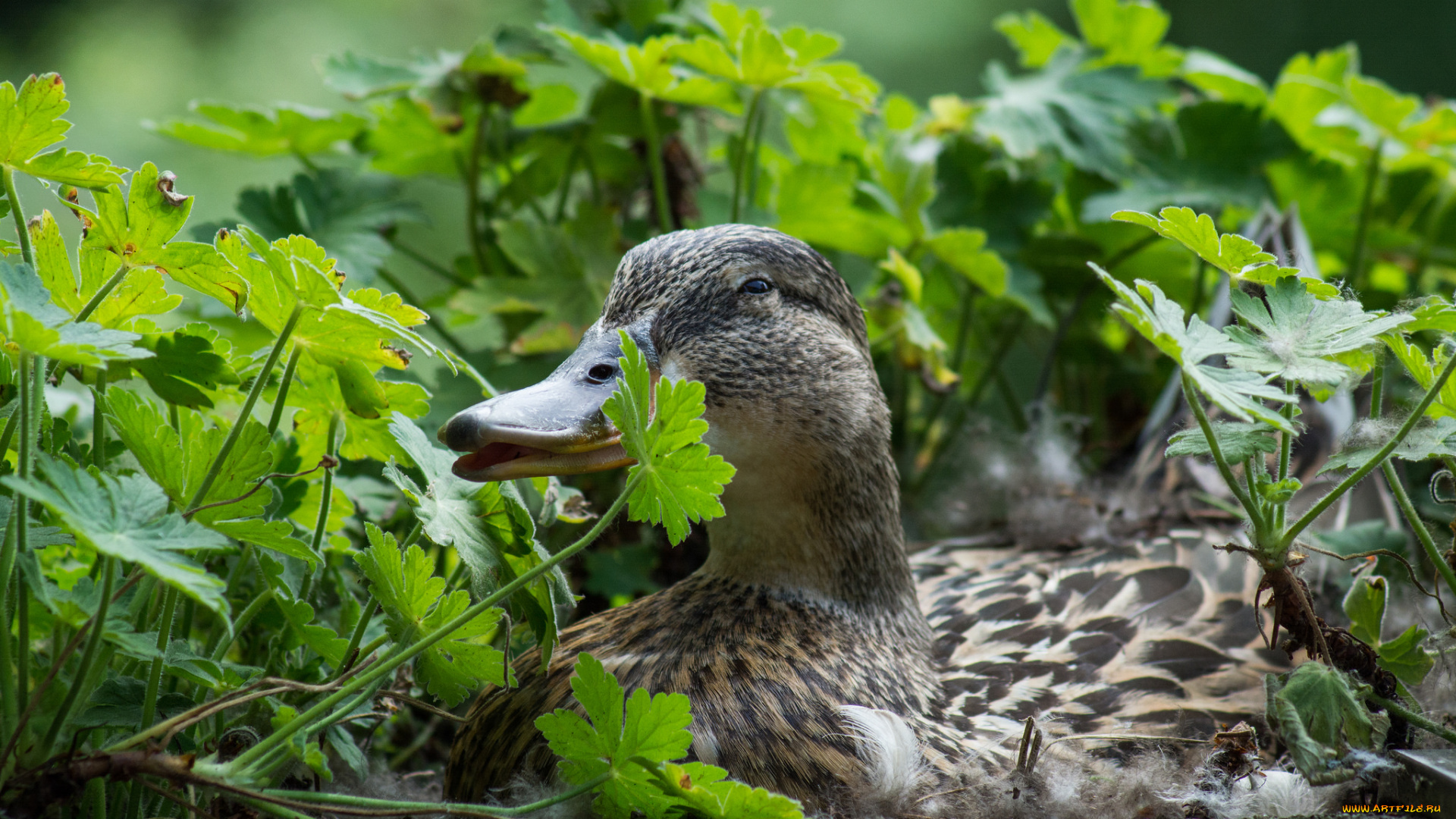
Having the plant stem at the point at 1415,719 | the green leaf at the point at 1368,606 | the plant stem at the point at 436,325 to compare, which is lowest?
the plant stem at the point at 436,325

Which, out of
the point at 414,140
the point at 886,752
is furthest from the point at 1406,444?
the point at 414,140

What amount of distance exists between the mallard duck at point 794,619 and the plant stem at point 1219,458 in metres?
0.30

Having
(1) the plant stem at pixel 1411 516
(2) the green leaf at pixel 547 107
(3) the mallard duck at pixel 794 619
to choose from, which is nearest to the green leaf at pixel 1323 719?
(1) the plant stem at pixel 1411 516

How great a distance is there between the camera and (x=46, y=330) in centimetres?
55

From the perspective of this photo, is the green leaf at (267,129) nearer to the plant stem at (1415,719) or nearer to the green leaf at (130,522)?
the green leaf at (130,522)

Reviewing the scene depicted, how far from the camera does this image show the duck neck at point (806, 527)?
105cm

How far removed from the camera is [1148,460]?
5.26ft

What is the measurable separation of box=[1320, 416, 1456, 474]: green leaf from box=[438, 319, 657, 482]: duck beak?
1.63 ft

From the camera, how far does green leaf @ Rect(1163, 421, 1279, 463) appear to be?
0.72m

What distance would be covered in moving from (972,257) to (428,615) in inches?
37.4

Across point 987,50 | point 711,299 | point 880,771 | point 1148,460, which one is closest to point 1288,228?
point 1148,460

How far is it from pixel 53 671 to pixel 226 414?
2.88 ft

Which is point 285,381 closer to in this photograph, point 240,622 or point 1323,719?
point 240,622

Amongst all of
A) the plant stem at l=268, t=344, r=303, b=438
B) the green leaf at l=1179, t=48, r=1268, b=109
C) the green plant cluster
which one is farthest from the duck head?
the green leaf at l=1179, t=48, r=1268, b=109
